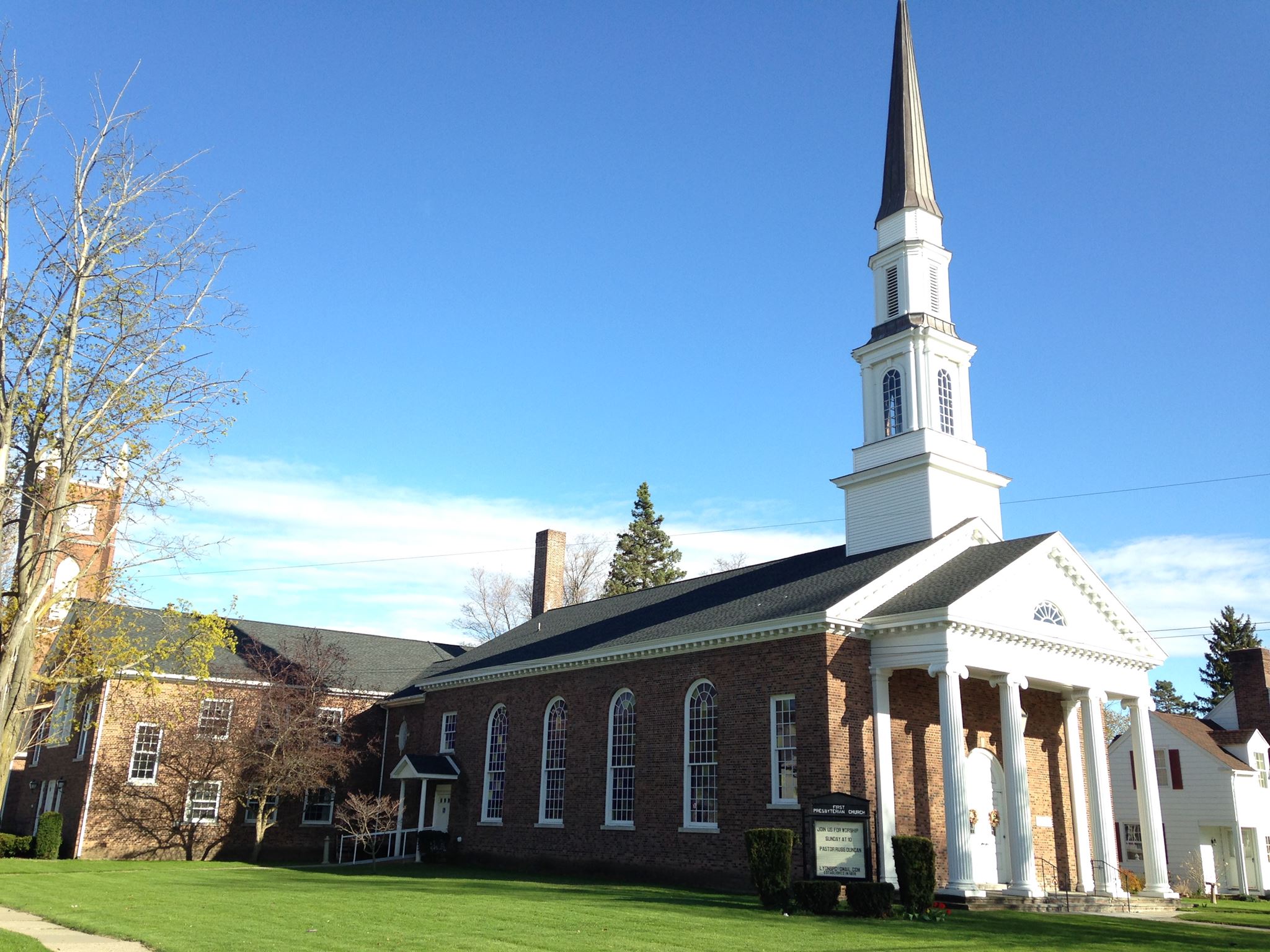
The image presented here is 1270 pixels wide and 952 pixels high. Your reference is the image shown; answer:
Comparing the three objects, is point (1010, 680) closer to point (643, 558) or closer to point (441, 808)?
point (441, 808)

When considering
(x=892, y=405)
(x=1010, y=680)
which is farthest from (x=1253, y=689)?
(x=1010, y=680)

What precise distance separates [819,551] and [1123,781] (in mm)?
20443

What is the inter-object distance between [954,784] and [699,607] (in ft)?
30.6

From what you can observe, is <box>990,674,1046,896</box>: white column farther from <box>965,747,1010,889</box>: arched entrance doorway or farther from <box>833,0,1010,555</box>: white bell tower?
<box>833,0,1010,555</box>: white bell tower

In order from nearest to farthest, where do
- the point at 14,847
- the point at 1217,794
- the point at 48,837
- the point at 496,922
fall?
the point at 496,922, the point at 48,837, the point at 14,847, the point at 1217,794

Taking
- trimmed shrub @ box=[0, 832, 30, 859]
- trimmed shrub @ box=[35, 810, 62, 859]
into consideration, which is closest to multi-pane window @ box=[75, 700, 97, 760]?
trimmed shrub @ box=[35, 810, 62, 859]

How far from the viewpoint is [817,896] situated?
18.8 meters

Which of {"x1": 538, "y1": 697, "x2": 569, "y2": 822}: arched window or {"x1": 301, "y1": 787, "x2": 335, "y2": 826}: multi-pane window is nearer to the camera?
{"x1": 538, "y1": 697, "x2": 569, "y2": 822}: arched window

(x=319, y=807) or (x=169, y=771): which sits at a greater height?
(x=169, y=771)

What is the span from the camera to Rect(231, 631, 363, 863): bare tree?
33.8m

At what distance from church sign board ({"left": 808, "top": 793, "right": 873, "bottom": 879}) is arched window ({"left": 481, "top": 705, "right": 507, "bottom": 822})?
1453 centimetres

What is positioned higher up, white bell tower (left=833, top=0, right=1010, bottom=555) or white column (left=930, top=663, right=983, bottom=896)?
Answer: white bell tower (left=833, top=0, right=1010, bottom=555)

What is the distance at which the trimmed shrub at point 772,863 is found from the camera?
19.3 m

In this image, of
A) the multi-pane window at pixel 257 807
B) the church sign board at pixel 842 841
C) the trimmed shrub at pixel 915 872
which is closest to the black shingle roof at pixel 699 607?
the church sign board at pixel 842 841
